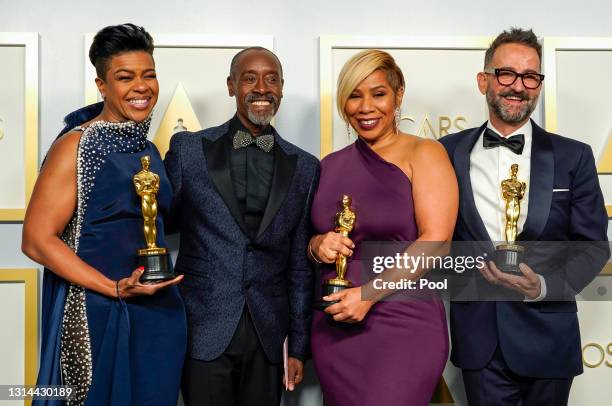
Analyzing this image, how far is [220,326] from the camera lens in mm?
2594

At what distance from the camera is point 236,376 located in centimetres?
265

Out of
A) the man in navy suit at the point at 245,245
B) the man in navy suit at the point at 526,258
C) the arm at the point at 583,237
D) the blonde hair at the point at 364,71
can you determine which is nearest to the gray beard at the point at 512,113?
the man in navy suit at the point at 526,258

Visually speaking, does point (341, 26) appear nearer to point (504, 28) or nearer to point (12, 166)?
point (504, 28)

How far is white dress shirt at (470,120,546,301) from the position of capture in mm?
2695

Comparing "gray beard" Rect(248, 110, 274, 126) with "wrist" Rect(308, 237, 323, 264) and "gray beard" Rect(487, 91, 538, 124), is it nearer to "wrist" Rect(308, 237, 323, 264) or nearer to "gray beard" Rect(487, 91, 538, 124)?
"wrist" Rect(308, 237, 323, 264)

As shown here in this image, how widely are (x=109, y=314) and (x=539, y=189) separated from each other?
4.92 ft

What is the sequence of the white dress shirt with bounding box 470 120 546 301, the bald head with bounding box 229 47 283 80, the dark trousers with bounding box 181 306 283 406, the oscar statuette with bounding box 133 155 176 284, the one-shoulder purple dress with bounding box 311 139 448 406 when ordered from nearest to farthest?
the oscar statuette with bounding box 133 155 176 284 < the one-shoulder purple dress with bounding box 311 139 448 406 < the dark trousers with bounding box 181 306 283 406 < the white dress shirt with bounding box 470 120 546 301 < the bald head with bounding box 229 47 283 80

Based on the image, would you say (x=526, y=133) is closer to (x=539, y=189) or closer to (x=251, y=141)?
(x=539, y=189)

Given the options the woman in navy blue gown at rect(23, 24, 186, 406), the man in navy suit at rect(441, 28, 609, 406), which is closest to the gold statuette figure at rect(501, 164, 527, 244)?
the man in navy suit at rect(441, 28, 609, 406)

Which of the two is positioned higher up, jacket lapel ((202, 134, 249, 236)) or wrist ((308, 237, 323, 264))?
jacket lapel ((202, 134, 249, 236))

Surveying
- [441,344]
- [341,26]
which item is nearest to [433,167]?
[441,344]

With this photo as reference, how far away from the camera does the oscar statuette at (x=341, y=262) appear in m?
2.49

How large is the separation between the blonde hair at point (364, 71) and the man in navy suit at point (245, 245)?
261 millimetres

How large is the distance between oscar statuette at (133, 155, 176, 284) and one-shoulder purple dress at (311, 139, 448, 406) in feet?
1.90
